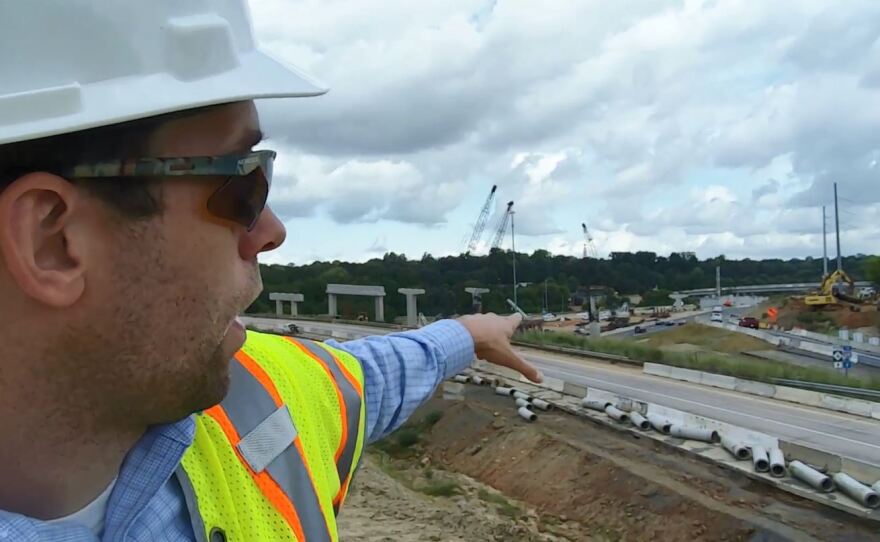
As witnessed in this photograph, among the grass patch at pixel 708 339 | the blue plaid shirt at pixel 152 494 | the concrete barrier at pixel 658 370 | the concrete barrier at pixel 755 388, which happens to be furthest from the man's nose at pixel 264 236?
the grass patch at pixel 708 339

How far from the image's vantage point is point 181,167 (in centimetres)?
165

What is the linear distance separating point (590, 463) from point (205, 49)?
17.9 meters

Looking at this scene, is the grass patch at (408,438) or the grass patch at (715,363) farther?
the grass patch at (715,363)

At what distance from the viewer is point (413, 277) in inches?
2589

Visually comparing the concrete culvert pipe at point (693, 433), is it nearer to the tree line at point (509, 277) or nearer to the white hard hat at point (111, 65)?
the tree line at point (509, 277)

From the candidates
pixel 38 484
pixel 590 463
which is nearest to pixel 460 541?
pixel 590 463

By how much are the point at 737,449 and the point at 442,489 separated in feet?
21.7

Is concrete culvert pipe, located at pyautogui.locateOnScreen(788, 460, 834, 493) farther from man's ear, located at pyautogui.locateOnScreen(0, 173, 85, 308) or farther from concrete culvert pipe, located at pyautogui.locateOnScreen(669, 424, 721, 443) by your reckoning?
man's ear, located at pyautogui.locateOnScreen(0, 173, 85, 308)

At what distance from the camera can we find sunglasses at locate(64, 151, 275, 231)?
5.10 feet

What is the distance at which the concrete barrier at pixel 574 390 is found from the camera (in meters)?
25.3

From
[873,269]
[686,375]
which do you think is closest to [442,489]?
[686,375]

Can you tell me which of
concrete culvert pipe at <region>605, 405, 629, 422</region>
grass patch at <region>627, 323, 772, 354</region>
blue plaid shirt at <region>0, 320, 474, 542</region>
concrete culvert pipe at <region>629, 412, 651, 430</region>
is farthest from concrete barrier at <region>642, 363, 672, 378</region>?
blue plaid shirt at <region>0, 320, 474, 542</region>

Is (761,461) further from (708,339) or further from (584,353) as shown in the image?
(708,339)

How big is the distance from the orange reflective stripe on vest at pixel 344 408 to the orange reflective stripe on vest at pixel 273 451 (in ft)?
0.89
